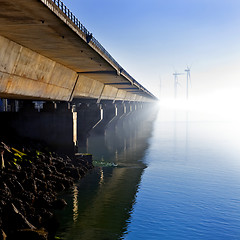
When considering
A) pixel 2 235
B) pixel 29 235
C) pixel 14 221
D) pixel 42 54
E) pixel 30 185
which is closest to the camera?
pixel 2 235

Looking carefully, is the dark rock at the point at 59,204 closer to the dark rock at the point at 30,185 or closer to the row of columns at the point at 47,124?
the dark rock at the point at 30,185

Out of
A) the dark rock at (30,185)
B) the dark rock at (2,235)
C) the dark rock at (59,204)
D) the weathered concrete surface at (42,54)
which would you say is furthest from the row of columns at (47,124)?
the dark rock at (2,235)

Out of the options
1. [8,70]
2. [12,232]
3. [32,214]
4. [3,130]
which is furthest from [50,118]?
[12,232]

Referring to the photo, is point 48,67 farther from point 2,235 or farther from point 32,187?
point 2,235

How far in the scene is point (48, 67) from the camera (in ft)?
78.2

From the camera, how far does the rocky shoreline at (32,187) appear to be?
14.4 m

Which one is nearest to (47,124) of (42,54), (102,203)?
(42,54)

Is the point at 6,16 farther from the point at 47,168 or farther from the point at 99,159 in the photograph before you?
the point at 99,159

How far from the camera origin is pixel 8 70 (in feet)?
61.6

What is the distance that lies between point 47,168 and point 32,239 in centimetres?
1101

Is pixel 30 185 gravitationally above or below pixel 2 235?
above

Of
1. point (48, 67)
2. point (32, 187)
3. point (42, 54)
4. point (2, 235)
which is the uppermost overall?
point (42, 54)

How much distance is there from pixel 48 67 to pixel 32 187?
9.12 m

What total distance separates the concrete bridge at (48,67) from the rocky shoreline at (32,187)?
11.9ft
